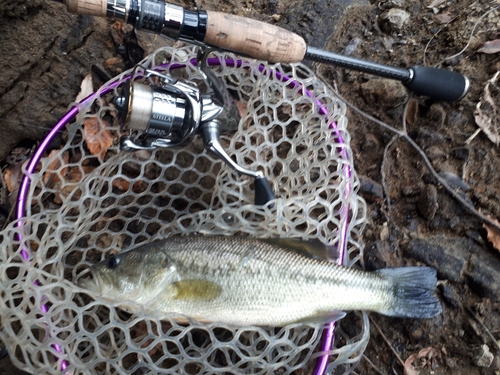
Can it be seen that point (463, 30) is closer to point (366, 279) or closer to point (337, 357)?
point (366, 279)

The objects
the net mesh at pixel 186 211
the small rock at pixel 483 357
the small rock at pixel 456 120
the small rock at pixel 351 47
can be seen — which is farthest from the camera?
the small rock at pixel 351 47

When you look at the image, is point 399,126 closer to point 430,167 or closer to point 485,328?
point 430,167

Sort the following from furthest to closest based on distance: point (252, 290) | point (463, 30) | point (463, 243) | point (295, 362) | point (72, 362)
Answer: point (463, 30), point (463, 243), point (295, 362), point (252, 290), point (72, 362)

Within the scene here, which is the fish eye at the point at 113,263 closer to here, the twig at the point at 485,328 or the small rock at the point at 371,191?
the small rock at the point at 371,191

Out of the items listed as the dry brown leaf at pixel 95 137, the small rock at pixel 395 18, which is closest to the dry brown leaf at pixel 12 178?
the dry brown leaf at pixel 95 137

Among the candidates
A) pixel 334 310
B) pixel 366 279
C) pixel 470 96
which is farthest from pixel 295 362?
pixel 470 96

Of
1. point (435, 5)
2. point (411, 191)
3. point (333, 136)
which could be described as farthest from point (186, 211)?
point (435, 5)
